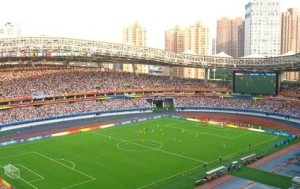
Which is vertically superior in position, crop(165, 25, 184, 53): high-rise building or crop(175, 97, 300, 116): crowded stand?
crop(165, 25, 184, 53): high-rise building

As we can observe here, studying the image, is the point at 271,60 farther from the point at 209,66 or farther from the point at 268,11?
the point at 268,11

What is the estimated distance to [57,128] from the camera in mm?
66500

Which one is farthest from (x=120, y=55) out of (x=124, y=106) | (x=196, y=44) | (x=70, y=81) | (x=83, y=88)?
(x=196, y=44)

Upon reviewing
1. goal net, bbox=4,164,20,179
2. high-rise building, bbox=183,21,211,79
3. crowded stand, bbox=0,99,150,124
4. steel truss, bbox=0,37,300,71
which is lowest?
goal net, bbox=4,164,20,179

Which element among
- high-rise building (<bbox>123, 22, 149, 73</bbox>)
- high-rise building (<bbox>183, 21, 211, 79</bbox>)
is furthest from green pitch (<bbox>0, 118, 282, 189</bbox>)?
high-rise building (<bbox>123, 22, 149, 73</bbox>)

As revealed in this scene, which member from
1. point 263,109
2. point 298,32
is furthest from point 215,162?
point 298,32

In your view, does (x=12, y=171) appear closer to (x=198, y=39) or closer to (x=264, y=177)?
(x=264, y=177)

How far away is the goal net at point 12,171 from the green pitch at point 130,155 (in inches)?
26.7

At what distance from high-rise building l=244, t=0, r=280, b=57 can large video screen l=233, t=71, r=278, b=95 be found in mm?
74700

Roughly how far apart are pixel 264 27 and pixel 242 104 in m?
82.9

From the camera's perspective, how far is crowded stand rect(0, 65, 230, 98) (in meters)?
79.4

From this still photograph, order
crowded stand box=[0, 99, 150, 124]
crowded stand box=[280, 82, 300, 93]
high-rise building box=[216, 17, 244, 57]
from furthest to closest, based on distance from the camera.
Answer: high-rise building box=[216, 17, 244, 57] → crowded stand box=[280, 82, 300, 93] → crowded stand box=[0, 99, 150, 124]

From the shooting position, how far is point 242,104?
84.7 metres

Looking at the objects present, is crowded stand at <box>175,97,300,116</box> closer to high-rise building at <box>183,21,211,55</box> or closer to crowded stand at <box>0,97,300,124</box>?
crowded stand at <box>0,97,300,124</box>
